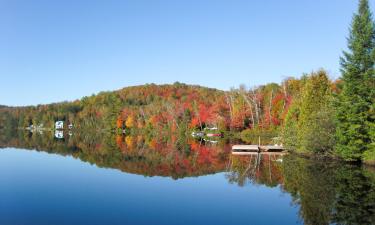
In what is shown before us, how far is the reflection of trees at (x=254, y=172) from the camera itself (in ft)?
83.1

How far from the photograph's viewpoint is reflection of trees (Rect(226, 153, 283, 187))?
2534 cm

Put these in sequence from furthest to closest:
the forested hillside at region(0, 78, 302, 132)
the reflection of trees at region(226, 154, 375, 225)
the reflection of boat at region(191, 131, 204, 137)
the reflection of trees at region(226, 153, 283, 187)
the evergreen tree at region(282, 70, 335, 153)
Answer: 1. the reflection of boat at region(191, 131, 204, 137)
2. the forested hillside at region(0, 78, 302, 132)
3. the evergreen tree at region(282, 70, 335, 153)
4. the reflection of trees at region(226, 153, 283, 187)
5. the reflection of trees at region(226, 154, 375, 225)

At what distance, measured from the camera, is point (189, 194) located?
21.5 m

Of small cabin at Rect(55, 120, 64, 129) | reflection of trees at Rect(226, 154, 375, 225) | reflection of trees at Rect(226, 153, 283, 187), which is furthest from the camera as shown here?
small cabin at Rect(55, 120, 64, 129)

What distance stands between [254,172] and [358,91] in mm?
10464

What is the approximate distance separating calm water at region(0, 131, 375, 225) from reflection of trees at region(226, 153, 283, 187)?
2.7 inches

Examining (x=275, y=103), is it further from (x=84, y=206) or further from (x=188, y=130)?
(x=84, y=206)

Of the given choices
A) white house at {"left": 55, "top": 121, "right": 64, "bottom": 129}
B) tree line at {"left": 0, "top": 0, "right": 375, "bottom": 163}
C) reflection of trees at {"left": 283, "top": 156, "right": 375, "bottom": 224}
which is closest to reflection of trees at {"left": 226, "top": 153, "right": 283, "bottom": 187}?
reflection of trees at {"left": 283, "top": 156, "right": 375, "bottom": 224}

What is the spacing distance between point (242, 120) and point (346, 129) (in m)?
52.9

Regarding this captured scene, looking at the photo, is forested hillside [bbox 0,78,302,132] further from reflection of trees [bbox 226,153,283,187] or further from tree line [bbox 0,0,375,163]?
reflection of trees [bbox 226,153,283,187]

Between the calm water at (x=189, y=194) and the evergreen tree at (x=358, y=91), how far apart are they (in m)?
2.01

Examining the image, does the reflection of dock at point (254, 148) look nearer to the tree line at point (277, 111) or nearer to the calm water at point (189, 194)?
the tree line at point (277, 111)

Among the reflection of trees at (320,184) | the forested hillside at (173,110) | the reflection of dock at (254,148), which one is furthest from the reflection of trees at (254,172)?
the forested hillside at (173,110)

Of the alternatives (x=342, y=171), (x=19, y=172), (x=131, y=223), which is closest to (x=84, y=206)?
(x=131, y=223)
